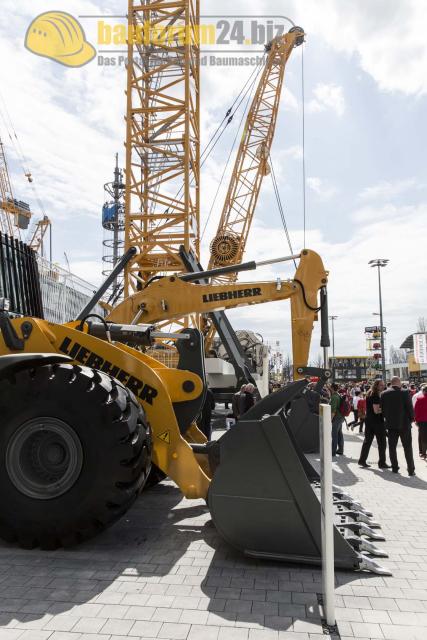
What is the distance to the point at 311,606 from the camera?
11.3ft

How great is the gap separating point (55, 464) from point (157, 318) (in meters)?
4.83

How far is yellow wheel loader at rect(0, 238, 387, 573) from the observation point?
162 inches

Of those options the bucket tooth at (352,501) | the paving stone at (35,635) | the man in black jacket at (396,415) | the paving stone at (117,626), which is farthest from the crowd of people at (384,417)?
the paving stone at (35,635)

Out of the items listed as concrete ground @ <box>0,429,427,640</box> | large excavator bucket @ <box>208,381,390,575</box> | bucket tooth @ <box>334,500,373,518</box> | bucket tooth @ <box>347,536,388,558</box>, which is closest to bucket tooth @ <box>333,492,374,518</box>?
bucket tooth @ <box>334,500,373,518</box>

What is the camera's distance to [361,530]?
16.2 ft

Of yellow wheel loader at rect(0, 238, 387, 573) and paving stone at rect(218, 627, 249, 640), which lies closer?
paving stone at rect(218, 627, 249, 640)

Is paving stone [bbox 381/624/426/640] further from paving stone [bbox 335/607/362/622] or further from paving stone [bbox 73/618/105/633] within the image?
paving stone [bbox 73/618/105/633]

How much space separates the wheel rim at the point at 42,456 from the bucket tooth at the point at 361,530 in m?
2.47

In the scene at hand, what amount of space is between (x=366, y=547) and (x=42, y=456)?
295cm

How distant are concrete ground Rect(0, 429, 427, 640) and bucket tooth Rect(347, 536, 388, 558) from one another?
0.08 metres

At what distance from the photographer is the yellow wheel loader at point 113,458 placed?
4.12 metres

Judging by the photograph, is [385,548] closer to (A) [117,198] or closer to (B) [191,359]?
(B) [191,359]

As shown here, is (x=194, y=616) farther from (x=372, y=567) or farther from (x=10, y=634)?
(x=372, y=567)

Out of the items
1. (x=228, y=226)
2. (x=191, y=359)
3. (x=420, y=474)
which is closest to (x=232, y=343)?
(x=420, y=474)
